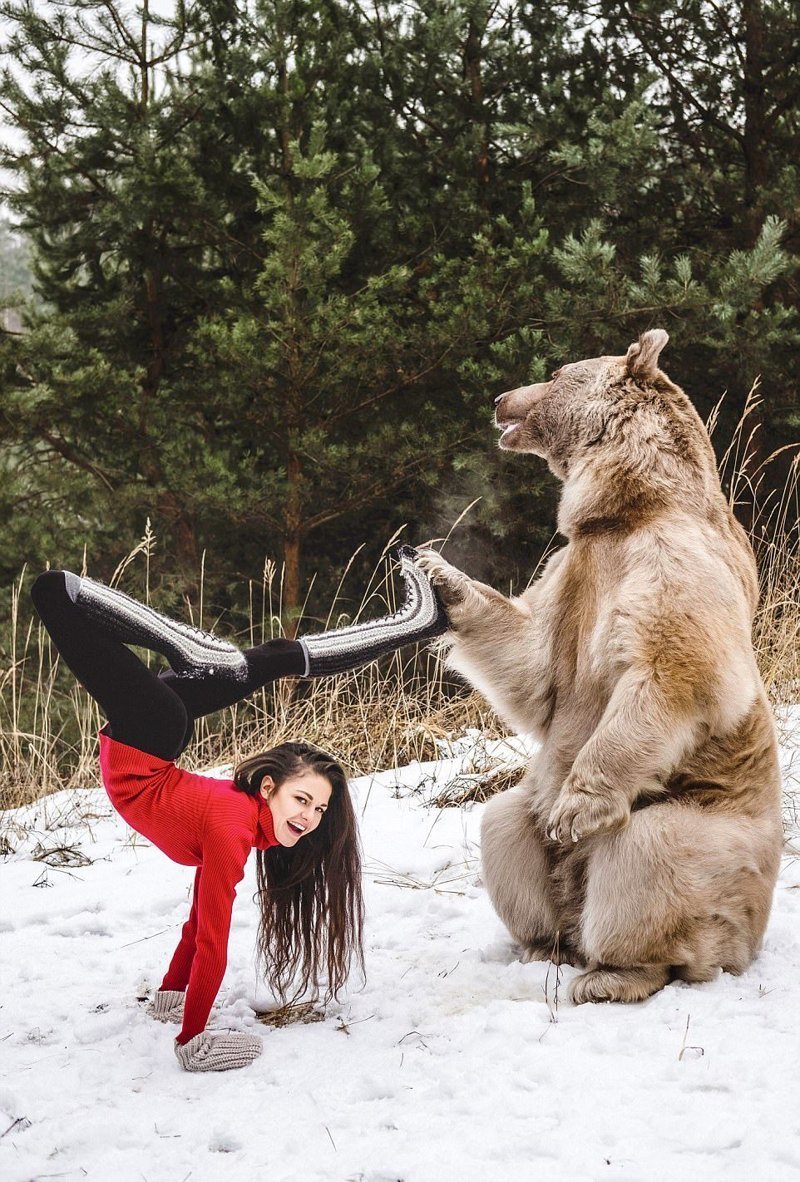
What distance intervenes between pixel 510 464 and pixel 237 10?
491 cm

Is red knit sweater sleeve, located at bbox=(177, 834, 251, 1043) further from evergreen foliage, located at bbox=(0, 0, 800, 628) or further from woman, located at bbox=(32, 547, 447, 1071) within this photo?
evergreen foliage, located at bbox=(0, 0, 800, 628)

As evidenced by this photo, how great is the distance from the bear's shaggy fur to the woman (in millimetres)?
475

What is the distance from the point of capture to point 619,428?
3.02 meters

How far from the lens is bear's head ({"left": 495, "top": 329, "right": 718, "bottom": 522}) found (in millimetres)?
2906

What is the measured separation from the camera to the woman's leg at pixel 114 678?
220cm

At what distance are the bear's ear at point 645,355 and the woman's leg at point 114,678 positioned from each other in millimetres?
1671

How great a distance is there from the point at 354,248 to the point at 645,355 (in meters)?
7.07

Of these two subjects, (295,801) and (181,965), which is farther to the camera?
(181,965)

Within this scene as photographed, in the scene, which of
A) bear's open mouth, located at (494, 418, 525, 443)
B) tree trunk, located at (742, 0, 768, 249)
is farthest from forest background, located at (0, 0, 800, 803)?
bear's open mouth, located at (494, 418, 525, 443)

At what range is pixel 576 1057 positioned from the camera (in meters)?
2.19

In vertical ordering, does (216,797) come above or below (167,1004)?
above

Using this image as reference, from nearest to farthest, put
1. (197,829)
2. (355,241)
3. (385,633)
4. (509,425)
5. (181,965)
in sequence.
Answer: (197,829) → (181,965) → (385,633) → (509,425) → (355,241)

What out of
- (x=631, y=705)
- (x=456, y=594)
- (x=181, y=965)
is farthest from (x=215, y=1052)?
(x=456, y=594)

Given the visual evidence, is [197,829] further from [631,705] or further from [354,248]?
[354,248]
